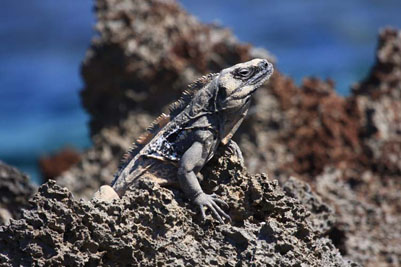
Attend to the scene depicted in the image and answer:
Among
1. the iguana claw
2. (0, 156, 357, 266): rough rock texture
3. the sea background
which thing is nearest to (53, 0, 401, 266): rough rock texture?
(0, 156, 357, 266): rough rock texture

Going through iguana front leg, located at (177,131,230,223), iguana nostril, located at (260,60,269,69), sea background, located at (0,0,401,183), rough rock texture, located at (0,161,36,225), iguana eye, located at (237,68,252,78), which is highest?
sea background, located at (0,0,401,183)

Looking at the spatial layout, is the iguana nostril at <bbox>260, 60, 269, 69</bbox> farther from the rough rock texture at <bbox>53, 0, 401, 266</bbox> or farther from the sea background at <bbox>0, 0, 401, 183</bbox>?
the sea background at <bbox>0, 0, 401, 183</bbox>

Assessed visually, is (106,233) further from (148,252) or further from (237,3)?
(237,3)

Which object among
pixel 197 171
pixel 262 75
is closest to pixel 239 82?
pixel 262 75

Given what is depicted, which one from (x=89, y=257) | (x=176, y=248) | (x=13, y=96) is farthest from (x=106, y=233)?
(x=13, y=96)

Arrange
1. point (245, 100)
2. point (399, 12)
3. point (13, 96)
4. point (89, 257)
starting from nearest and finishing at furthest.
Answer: point (89, 257) < point (245, 100) < point (13, 96) < point (399, 12)

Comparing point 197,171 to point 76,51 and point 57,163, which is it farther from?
point 76,51

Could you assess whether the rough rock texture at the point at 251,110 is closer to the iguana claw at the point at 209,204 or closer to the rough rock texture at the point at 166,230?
the rough rock texture at the point at 166,230
